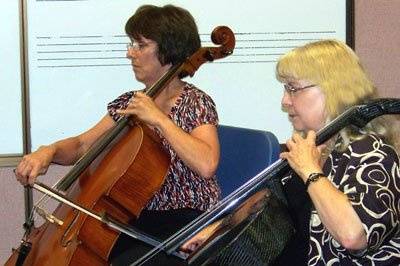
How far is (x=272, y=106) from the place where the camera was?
123 inches

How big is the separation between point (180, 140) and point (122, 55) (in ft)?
3.30

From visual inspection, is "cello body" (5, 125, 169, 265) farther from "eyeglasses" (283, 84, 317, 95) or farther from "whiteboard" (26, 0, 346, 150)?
"whiteboard" (26, 0, 346, 150)

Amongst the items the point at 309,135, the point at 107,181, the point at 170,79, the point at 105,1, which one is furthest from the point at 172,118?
the point at 105,1

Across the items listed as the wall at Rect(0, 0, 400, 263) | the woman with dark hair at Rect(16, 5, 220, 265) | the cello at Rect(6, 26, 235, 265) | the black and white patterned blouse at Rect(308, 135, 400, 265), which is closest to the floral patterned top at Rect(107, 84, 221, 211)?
the woman with dark hair at Rect(16, 5, 220, 265)

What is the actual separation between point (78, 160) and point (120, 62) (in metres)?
0.75

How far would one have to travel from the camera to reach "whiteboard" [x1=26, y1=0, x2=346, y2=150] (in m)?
2.96

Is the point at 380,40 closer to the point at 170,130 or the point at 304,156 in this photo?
the point at 170,130

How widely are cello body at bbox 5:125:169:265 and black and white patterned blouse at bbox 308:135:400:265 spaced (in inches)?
20.5

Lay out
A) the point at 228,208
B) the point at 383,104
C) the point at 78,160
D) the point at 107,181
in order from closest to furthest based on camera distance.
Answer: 1. the point at 383,104
2. the point at 228,208
3. the point at 107,181
4. the point at 78,160

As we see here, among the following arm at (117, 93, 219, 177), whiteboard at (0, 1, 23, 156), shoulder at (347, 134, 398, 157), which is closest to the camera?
shoulder at (347, 134, 398, 157)

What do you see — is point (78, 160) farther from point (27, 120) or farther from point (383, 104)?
point (383, 104)

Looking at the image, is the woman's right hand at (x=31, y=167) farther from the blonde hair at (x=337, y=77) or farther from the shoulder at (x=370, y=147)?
the shoulder at (x=370, y=147)

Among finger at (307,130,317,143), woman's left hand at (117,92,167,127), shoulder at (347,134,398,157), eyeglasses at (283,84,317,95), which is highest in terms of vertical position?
eyeglasses at (283,84,317,95)

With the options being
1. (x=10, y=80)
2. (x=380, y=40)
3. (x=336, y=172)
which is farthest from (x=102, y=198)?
(x=380, y=40)
